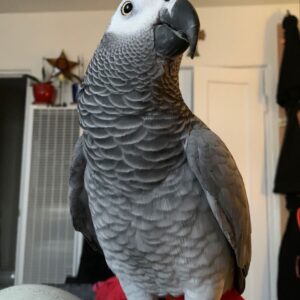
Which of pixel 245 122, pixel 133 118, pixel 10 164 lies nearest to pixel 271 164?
pixel 245 122

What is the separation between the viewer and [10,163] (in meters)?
4.07

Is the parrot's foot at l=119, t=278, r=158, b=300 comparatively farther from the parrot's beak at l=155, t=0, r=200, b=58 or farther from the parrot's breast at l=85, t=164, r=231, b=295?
the parrot's beak at l=155, t=0, r=200, b=58

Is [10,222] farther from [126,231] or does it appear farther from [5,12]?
[126,231]

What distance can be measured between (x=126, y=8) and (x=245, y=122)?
1743 mm

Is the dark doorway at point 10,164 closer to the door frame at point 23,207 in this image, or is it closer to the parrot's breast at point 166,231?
the door frame at point 23,207

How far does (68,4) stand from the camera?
98.3 inches

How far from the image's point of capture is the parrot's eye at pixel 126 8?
726mm

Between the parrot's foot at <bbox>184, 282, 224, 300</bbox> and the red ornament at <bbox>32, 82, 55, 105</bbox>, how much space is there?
73.4 inches

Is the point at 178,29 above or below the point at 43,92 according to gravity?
below

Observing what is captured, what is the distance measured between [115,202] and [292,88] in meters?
1.75

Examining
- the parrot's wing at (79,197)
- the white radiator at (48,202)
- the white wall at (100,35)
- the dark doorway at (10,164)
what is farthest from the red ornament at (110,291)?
the dark doorway at (10,164)

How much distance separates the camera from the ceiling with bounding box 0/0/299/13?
243 cm

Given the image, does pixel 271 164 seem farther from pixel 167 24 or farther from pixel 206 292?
pixel 167 24

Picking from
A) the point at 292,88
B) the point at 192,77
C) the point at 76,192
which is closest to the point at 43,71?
the point at 192,77
